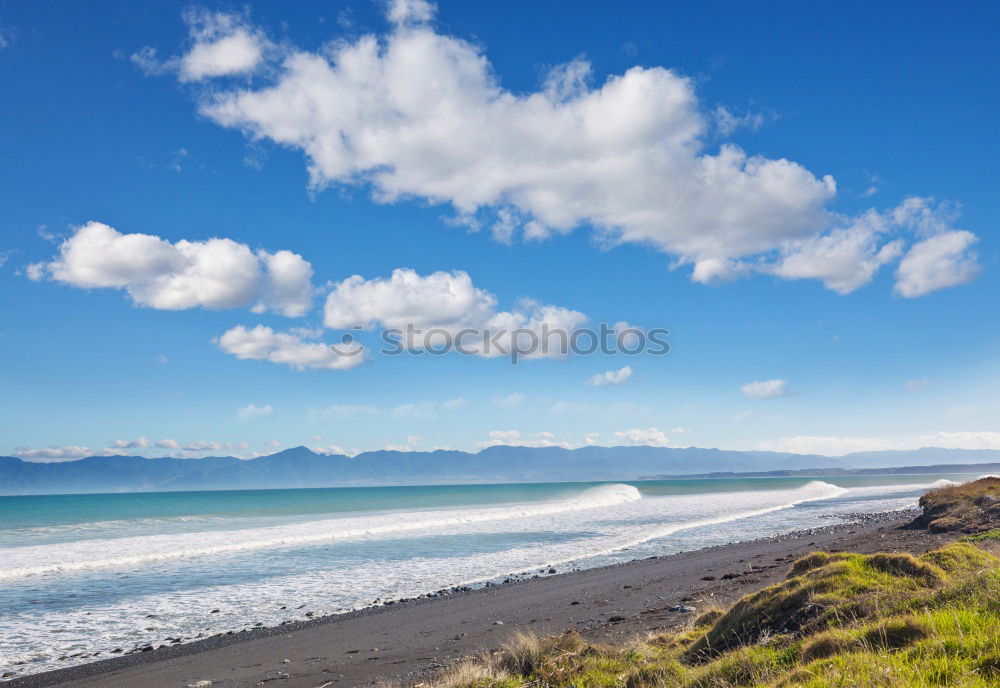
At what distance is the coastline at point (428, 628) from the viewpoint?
11812 mm

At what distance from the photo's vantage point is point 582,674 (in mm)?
7414

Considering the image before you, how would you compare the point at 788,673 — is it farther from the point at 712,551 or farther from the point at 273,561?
the point at 273,561

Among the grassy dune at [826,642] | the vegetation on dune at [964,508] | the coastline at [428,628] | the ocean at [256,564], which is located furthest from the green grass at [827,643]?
the vegetation on dune at [964,508]

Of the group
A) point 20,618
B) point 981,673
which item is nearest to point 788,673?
point 981,673

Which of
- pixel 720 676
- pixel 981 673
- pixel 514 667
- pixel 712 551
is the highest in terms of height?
pixel 981 673

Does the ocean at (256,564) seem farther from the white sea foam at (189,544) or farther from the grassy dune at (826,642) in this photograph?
the grassy dune at (826,642)

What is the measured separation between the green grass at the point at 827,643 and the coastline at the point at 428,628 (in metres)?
3.20

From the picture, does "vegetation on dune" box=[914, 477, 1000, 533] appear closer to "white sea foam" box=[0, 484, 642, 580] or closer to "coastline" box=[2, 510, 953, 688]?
"coastline" box=[2, 510, 953, 688]

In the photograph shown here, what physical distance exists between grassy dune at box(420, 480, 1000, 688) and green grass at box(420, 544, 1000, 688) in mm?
14

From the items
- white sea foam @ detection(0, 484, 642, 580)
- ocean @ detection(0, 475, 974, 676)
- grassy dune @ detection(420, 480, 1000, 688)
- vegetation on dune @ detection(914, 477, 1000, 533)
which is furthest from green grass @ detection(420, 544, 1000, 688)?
white sea foam @ detection(0, 484, 642, 580)

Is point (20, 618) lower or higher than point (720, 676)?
lower

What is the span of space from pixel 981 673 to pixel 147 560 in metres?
32.7

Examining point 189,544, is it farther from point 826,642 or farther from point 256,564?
point 826,642

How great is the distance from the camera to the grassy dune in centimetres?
486
